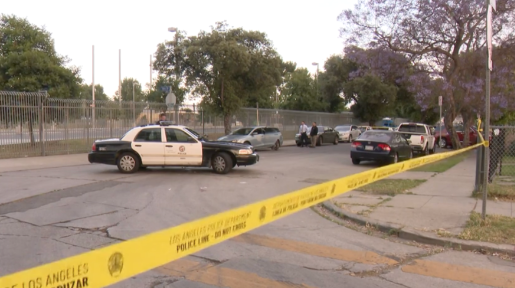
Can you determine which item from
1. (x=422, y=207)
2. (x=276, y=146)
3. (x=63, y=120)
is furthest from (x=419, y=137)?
(x=63, y=120)

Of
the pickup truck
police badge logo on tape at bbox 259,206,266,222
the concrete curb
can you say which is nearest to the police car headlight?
the concrete curb

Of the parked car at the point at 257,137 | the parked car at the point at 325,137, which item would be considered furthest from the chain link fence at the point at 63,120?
the parked car at the point at 325,137

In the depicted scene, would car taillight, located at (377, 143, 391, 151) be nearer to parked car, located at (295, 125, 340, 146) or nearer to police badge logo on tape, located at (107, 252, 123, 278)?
parked car, located at (295, 125, 340, 146)

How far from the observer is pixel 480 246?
6.39 metres

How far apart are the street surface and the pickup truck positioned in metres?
13.4

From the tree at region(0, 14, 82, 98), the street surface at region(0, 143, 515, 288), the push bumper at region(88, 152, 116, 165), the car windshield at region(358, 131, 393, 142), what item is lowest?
the street surface at region(0, 143, 515, 288)

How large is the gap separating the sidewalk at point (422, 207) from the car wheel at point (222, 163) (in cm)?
441

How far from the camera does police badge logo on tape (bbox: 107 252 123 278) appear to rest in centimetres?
258

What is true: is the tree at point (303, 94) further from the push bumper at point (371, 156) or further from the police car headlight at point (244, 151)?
the police car headlight at point (244, 151)

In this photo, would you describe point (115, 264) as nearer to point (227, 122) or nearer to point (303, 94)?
point (227, 122)

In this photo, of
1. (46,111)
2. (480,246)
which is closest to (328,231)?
(480,246)

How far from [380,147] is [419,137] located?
21.9 ft

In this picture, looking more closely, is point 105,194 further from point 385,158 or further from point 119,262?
point 385,158

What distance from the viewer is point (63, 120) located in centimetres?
2048
